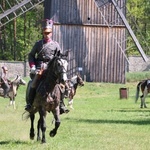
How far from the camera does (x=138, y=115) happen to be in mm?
26594

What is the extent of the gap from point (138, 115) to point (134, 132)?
24.9 feet

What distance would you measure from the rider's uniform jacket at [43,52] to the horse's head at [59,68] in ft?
1.72

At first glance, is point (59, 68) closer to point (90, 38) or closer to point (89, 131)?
point (89, 131)

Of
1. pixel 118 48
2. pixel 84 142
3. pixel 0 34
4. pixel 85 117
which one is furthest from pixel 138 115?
pixel 0 34

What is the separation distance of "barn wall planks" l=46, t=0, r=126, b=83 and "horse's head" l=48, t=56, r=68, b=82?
102 feet

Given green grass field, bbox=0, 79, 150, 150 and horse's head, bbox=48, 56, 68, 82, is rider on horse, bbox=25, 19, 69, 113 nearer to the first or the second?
horse's head, bbox=48, 56, 68, 82

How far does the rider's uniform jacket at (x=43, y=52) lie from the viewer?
16234mm

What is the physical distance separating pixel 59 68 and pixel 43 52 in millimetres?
967

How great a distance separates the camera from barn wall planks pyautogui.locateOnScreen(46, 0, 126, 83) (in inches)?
1848

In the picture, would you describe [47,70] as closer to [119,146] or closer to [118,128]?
[119,146]

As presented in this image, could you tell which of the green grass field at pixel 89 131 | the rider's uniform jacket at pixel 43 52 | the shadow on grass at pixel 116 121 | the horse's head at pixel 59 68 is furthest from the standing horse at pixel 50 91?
the shadow on grass at pixel 116 121

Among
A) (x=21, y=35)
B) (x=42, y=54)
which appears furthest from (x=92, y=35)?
(x=42, y=54)

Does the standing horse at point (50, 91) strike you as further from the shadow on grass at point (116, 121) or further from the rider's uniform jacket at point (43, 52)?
the shadow on grass at point (116, 121)

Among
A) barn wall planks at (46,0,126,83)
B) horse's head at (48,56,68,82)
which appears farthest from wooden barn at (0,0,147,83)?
horse's head at (48,56,68,82)
